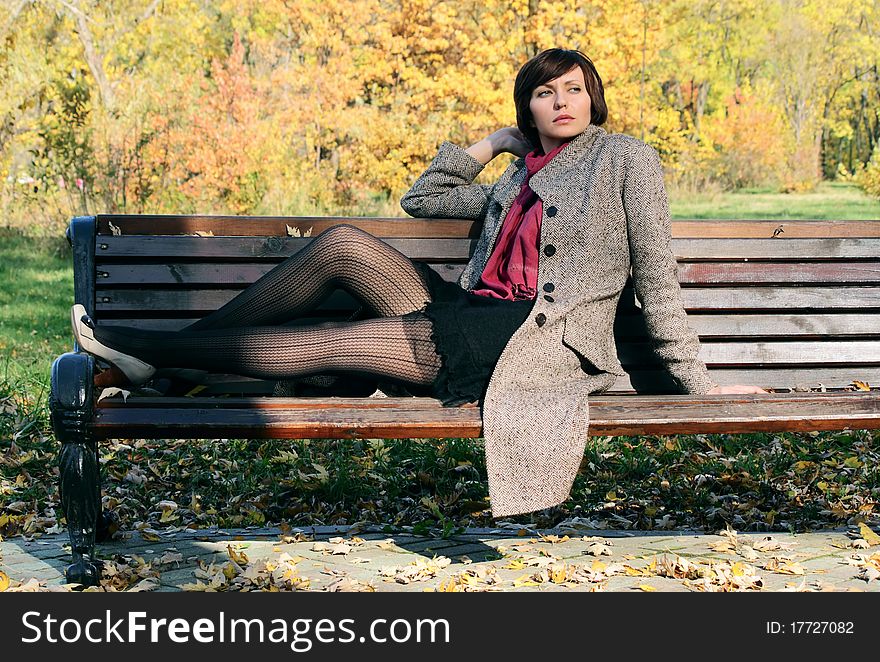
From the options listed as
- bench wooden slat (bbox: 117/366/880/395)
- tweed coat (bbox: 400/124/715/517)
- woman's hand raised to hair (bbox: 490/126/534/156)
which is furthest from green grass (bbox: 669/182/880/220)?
tweed coat (bbox: 400/124/715/517)

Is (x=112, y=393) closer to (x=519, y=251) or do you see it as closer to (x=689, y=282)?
(x=519, y=251)

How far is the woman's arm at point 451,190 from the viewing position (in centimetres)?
416

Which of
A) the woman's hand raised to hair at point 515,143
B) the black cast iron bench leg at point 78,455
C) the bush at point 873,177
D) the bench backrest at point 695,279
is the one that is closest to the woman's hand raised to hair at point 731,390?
the bench backrest at point 695,279

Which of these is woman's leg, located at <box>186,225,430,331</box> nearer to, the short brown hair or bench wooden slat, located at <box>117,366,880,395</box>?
the short brown hair

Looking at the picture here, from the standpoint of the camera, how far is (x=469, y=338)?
358 centimetres

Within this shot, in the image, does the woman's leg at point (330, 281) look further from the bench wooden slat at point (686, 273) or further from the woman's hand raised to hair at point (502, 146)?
the woman's hand raised to hair at point (502, 146)

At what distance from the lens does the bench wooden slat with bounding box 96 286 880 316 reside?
406cm

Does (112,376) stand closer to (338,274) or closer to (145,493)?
(338,274)

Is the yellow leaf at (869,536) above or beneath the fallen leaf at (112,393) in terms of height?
beneath

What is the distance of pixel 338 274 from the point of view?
3787mm

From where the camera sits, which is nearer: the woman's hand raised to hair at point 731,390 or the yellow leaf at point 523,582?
the yellow leaf at point 523,582

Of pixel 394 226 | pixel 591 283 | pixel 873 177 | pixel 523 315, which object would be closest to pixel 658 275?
pixel 591 283

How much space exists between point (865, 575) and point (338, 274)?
195 centimetres

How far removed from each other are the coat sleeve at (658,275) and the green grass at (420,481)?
35.3 inches
